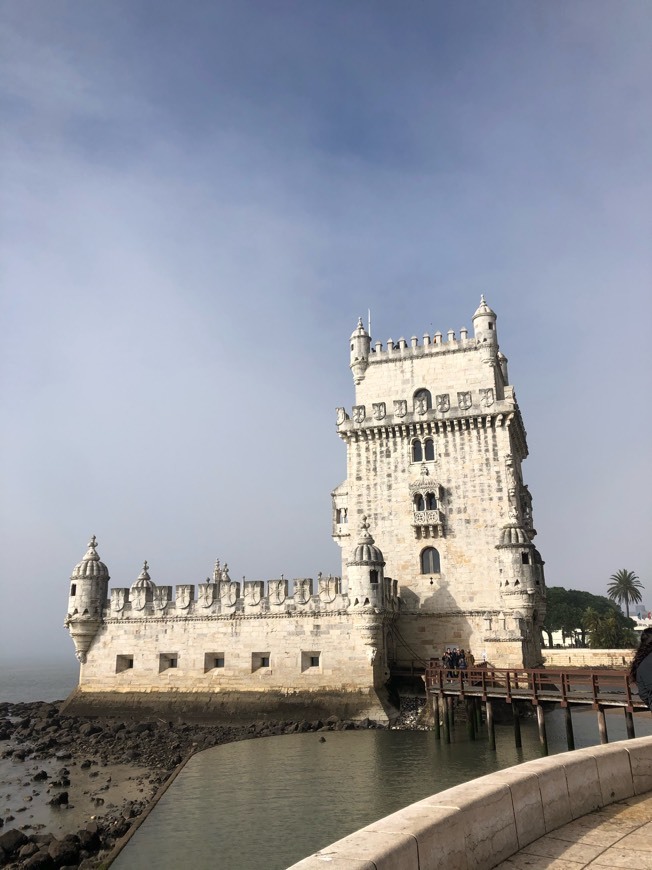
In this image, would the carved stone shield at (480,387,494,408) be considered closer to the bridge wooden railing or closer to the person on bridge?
the bridge wooden railing

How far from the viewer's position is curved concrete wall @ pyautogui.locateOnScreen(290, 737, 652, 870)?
539 cm

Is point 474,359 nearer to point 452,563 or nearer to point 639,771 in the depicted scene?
point 452,563

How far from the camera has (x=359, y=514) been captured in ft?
117

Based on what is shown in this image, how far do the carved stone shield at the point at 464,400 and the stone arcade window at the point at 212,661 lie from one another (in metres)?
17.3

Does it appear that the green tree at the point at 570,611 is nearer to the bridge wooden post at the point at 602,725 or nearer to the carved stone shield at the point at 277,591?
the carved stone shield at the point at 277,591

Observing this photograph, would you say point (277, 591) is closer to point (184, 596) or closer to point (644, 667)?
point (184, 596)

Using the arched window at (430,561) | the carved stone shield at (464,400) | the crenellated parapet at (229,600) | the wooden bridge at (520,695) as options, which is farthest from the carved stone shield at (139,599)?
the carved stone shield at (464,400)

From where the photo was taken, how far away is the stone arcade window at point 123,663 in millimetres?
33156

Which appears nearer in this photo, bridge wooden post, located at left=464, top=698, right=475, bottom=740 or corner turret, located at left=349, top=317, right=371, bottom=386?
bridge wooden post, located at left=464, top=698, right=475, bottom=740

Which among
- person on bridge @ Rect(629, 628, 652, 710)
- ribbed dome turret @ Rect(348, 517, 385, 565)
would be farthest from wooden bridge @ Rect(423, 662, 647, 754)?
person on bridge @ Rect(629, 628, 652, 710)

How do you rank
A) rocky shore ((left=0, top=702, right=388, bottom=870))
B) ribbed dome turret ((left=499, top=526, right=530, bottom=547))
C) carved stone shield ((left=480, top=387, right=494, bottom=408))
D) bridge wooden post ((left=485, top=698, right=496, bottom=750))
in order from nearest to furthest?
rocky shore ((left=0, top=702, right=388, bottom=870)), bridge wooden post ((left=485, top=698, right=496, bottom=750)), ribbed dome turret ((left=499, top=526, right=530, bottom=547)), carved stone shield ((left=480, top=387, right=494, bottom=408))

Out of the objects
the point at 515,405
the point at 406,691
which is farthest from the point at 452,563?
the point at 515,405

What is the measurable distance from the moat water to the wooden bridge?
0.87 metres

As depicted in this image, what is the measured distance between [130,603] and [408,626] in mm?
14012
